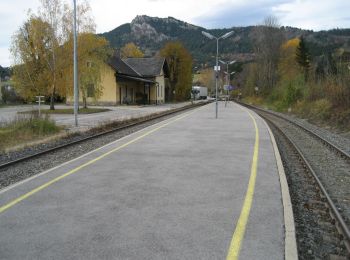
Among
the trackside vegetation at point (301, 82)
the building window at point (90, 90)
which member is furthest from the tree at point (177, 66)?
the building window at point (90, 90)

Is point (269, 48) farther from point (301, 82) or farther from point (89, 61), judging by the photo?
point (89, 61)

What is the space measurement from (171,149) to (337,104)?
601 inches

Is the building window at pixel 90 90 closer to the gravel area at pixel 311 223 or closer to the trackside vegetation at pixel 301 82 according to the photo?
the trackside vegetation at pixel 301 82

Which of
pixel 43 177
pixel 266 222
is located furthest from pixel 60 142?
pixel 266 222

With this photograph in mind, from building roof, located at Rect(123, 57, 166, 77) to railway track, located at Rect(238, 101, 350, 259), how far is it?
5046 cm

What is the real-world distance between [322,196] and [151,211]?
10.6 feet

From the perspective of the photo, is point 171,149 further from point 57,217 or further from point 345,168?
point 57,217

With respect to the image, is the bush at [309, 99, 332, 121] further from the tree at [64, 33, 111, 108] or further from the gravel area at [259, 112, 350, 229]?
the tree at [64, 33, 111, 108]

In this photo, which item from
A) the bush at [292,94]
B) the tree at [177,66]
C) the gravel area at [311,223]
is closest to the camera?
the gravel area at [311,223]

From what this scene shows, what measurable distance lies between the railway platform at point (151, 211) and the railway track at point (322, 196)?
298mm

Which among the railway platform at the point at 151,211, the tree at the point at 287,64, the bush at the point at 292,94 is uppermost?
the tree at the point at 287,64

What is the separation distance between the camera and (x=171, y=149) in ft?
43.5

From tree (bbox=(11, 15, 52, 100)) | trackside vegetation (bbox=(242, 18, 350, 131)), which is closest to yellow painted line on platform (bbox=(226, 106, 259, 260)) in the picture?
trackside vegetation (bbox=(242, 18, 350, 131))

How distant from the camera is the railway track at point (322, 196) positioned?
542 cm
